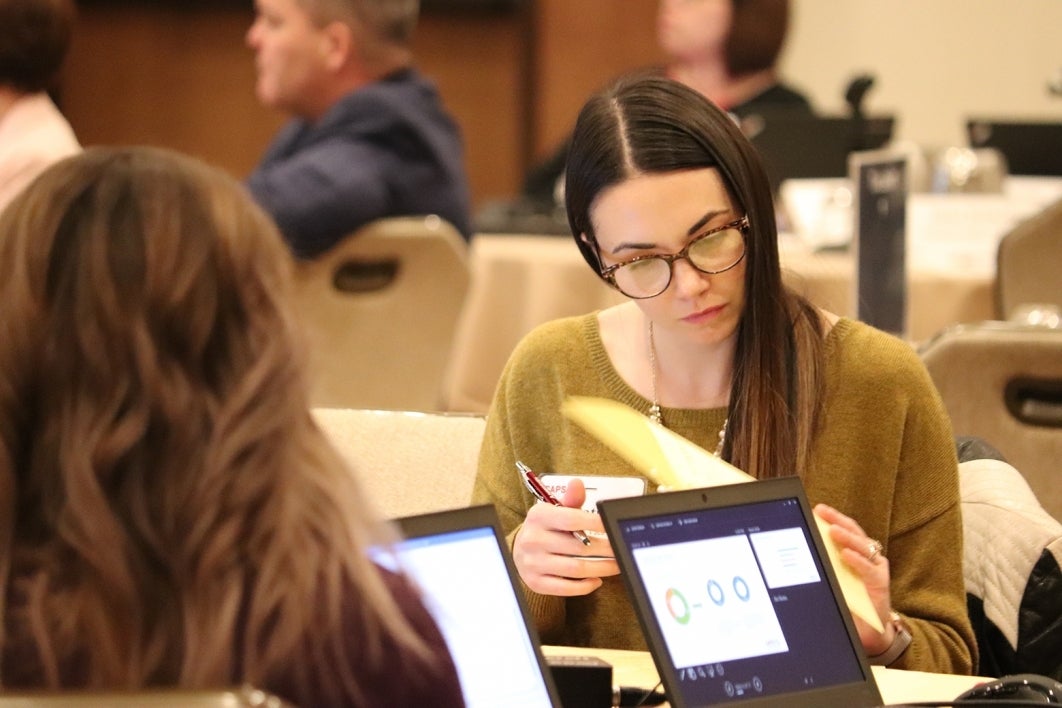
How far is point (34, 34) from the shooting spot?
10.4 feet

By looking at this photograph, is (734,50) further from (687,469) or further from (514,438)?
(687,469)

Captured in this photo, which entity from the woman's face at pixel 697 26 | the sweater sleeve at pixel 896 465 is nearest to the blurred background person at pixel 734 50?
the woman's face at pixel 697 26

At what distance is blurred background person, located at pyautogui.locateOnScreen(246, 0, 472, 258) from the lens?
3852mm

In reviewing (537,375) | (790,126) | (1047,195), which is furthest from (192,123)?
(537,375)

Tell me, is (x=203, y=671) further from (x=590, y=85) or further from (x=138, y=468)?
(x=590, y=85)

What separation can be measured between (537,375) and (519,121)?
578 cm

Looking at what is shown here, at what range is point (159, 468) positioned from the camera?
110 centimetres

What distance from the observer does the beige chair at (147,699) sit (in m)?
0.94

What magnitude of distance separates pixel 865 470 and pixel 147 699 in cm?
120

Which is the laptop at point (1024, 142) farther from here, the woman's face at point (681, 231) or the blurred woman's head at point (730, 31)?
the woman's face at point (681, 231)

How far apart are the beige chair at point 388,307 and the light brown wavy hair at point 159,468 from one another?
2.48m

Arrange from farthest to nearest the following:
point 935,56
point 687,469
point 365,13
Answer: point 935,56 → point 365,13 → point 687,469

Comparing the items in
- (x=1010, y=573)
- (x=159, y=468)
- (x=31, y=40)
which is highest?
(x=31, y=40)

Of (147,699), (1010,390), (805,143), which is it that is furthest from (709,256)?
(805,143)
